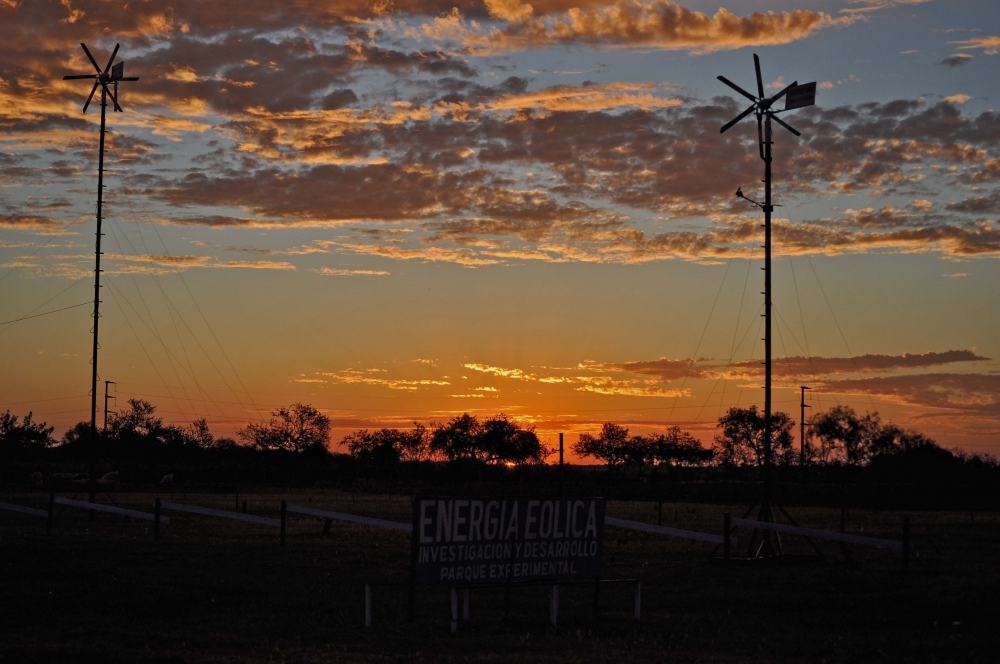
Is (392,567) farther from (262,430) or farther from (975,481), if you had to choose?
(262,430)

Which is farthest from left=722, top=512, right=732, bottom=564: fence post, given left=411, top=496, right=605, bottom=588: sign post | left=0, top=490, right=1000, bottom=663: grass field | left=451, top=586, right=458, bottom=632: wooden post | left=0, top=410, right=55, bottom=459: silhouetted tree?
left=0, top=410, right=55, bottom=459: silhouetted tree

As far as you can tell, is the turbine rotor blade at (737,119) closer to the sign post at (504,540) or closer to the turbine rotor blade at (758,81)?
the turbine rotor blade at (758,81)

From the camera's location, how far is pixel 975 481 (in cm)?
9569

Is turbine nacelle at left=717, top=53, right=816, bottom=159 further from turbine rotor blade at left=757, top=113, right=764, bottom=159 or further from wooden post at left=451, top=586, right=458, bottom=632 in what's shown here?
wooden post at left=451, top=586, right=458, bottom=632

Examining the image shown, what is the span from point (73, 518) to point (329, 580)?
25873 millimetres

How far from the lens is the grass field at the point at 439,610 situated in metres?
15.3

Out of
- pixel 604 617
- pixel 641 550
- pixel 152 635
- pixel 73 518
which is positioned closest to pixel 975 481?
pixel 641 550

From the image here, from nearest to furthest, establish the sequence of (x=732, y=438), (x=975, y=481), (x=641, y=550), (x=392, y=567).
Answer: (x=392, y=567) < (x=641, y=550) < (x=975, y=481) < (x=732, y=438)

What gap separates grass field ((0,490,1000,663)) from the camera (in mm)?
15344

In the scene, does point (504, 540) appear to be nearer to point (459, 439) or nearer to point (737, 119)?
point (737, 119)

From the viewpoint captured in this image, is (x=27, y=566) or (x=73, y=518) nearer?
(x=27, y=566)

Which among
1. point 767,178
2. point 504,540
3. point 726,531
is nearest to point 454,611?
point 504,540

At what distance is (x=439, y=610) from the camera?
19.6 m

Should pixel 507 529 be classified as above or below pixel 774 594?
above
